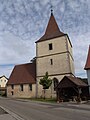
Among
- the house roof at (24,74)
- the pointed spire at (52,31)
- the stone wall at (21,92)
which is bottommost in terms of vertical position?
the stone wall at (21,92)

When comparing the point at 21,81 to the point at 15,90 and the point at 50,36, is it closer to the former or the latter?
the point at 15,90

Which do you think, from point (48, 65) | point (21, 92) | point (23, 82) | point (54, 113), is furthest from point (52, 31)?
point (54, 113)

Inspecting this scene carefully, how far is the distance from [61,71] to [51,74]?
92.0 inches

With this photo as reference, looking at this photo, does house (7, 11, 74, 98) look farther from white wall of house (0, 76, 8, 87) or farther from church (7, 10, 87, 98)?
white wall of house (0, 76, 8, 87)

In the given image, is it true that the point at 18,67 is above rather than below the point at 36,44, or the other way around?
below

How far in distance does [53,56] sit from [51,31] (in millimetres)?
6492

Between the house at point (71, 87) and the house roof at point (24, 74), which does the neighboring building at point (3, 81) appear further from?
the house at point (71, 87)

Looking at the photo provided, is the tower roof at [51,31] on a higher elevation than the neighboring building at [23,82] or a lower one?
higher

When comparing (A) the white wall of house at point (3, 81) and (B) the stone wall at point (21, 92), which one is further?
(A) the white wall of house at point (3, 81)

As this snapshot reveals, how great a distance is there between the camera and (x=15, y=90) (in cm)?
4381

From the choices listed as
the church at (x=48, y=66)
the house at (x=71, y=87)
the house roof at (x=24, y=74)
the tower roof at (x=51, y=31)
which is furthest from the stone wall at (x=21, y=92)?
the tower roof at (x=51, y=31)

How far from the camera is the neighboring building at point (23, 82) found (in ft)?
134

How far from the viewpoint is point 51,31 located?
41438 mm

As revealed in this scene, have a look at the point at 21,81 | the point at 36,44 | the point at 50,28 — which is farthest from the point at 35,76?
the point at 50,28
